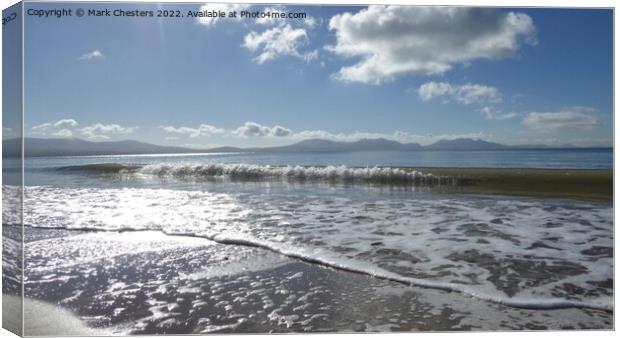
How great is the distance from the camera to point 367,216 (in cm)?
403

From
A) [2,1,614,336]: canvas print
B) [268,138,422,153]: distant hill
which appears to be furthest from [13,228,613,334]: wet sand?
[268,138,422,153]: distant hill

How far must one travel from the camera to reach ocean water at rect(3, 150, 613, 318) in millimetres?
3164

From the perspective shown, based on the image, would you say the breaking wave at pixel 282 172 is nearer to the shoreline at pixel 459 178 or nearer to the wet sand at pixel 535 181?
the shoreline at pixel 459 178

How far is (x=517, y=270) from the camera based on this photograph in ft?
10.5

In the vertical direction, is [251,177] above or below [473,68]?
below

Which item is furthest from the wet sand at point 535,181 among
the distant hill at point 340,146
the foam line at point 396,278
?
the foam line at point 396,278

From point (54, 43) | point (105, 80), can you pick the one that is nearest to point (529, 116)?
point (105, 80)

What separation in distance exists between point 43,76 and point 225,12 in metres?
1.25

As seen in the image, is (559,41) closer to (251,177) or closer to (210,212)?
(251,177)

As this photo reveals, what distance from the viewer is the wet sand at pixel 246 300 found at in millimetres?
2771

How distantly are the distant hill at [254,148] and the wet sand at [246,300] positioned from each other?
1.98ft

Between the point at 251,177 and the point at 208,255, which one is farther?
the point at 251,177

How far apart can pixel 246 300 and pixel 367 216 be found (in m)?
1.48

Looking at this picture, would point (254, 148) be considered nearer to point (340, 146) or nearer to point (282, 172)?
point (282, 172)
